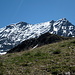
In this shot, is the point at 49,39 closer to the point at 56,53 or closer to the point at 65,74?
the point at 56,53

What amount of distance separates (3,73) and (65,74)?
4.11 m

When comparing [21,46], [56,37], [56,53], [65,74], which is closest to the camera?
[65,74]

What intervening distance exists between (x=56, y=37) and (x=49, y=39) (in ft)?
15.2

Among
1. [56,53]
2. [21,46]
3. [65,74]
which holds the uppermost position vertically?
[21,46]

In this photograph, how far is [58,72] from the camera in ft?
34.8

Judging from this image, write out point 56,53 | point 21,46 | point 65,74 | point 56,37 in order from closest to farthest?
point 65,74 < point 56,53 < point 56,37 < point 21,46

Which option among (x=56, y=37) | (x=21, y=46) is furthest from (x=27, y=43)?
(x=56, y=37)

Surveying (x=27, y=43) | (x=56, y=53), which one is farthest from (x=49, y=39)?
(x=56, y=53)

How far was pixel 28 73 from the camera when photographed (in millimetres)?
10602

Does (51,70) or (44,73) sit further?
(51,70)

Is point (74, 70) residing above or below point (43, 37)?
below

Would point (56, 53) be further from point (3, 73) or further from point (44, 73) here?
point (3, 73)

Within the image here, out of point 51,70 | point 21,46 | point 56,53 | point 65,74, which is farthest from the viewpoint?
point 21,46

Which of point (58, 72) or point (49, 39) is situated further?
point (49, 39)
